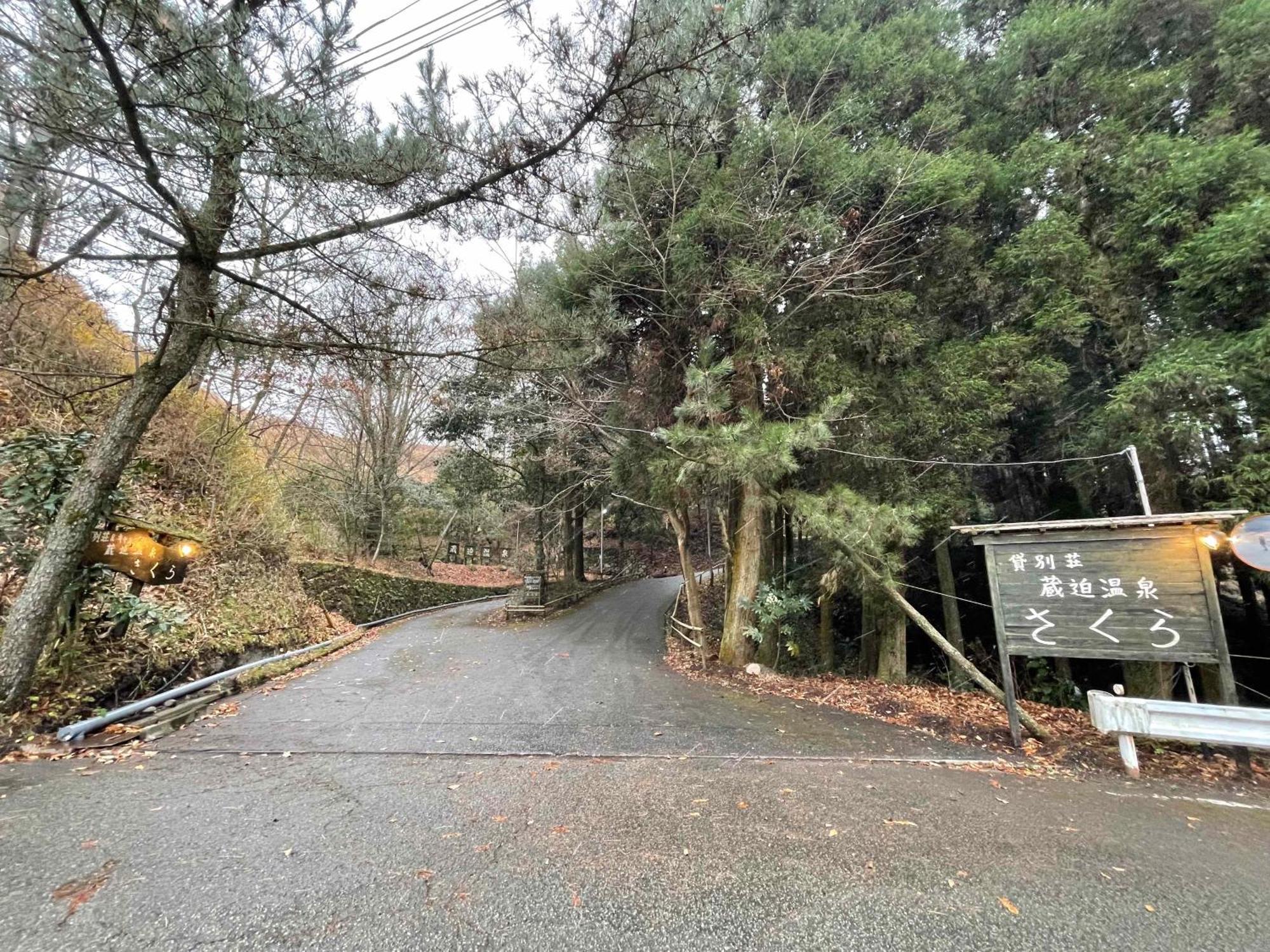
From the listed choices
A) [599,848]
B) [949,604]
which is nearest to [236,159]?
[599,848]

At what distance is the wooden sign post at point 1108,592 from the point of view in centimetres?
411

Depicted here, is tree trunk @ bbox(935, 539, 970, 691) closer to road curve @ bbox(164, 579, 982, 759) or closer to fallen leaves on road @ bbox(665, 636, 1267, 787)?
fallen leaves on road @ bbox(665, 636, 1267, 787)

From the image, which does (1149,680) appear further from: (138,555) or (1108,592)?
(138,555)

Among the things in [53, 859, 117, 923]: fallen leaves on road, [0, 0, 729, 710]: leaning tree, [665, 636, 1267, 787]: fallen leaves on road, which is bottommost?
[665, 636, 1267, 787]: fallen leaves on road

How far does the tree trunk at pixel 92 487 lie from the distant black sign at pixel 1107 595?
7.46 m

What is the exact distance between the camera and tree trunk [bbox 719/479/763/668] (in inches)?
316

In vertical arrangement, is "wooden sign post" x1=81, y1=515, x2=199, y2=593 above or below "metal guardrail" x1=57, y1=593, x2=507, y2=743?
above

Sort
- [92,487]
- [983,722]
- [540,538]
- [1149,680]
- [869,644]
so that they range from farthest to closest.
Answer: [540,538] → [869,644] → [1149,680] → [983,722] → [92,487]

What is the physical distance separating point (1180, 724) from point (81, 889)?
22.2 ft

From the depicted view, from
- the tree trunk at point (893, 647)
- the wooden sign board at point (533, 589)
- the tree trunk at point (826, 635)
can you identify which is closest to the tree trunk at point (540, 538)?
the wooden sign board at point (533, 589)

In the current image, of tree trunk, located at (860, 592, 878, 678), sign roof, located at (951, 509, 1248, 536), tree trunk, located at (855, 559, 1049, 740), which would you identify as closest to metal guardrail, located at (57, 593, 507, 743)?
tree trunk, located at (855, 559, 1049, 740)

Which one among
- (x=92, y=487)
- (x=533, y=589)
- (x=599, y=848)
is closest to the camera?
(x=599, y=848)

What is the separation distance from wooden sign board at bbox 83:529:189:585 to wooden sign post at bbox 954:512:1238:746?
7.73m

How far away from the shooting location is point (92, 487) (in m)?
4.18
